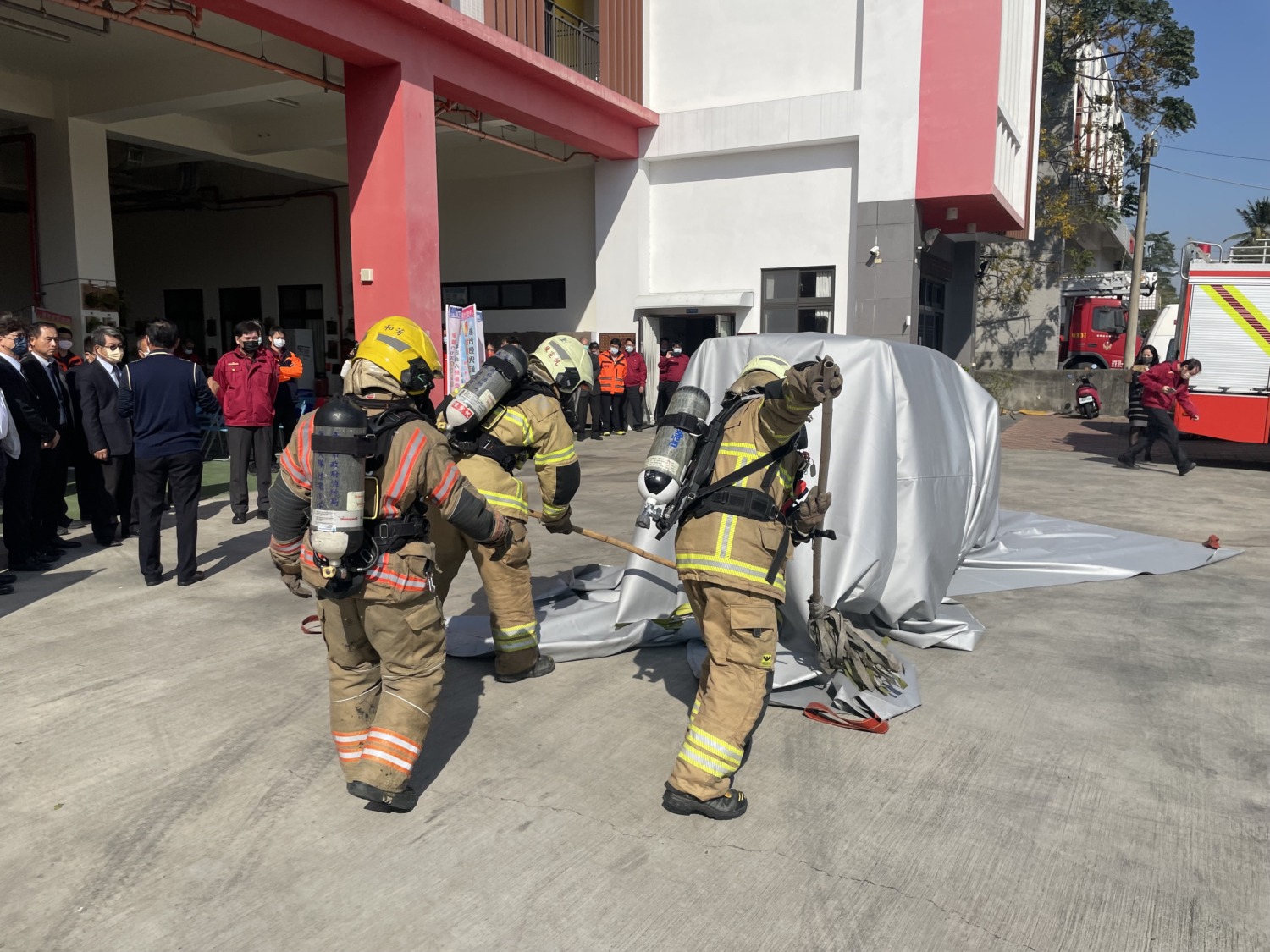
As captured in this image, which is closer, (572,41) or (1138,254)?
(572,41)

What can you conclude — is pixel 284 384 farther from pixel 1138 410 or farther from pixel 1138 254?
pixel 1138 254

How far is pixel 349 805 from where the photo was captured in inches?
137

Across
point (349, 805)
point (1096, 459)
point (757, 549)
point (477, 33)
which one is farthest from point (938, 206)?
point (349, 805)

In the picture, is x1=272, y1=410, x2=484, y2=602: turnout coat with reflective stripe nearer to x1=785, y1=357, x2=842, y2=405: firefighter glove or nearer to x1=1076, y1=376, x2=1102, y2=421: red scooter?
x1=785, y1=357, x2=842, y2=405: firefighter glove

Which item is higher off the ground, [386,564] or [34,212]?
[34,212]

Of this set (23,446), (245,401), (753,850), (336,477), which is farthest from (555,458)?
(245,401)

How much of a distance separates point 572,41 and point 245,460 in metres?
12.5

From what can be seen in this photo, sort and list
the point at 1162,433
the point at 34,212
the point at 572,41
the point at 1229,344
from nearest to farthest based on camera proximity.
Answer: the point at 1162,433, the point at 1229,344, the point at 34,212, the point at 572,41

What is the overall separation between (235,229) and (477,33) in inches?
480

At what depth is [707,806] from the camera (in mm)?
3359

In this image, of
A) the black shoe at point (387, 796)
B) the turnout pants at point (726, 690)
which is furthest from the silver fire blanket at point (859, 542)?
the black shoe at point (387, 796)

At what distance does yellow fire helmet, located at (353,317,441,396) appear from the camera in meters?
3.49

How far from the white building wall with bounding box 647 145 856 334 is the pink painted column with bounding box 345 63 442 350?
6881 mm

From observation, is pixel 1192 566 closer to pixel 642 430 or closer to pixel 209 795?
pixel 209 795
